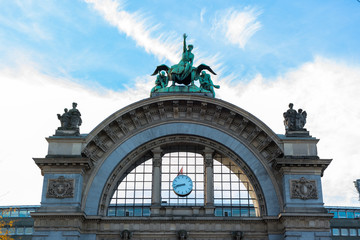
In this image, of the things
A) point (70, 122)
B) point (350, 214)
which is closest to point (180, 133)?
point (70, 122)

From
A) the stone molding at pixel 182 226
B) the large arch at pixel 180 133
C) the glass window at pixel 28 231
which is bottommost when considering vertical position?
the stone molding at pixel 182 226

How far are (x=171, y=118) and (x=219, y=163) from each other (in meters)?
4.96

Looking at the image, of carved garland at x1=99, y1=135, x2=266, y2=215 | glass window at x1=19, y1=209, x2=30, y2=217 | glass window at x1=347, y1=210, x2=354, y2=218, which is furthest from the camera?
glass window at x1=19, y1=209, x2=30, y2=217

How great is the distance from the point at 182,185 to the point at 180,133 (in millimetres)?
3914

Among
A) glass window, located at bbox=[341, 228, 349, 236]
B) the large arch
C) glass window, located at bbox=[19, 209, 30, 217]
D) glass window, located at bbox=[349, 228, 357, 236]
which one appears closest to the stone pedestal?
the large arch

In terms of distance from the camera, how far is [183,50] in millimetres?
43406

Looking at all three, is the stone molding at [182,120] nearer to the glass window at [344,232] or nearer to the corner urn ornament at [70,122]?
the corner urn ornament at [70,122]

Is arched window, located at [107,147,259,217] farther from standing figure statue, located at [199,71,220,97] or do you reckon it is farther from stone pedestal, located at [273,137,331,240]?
standing figure statue, located at [199,71,220,97]

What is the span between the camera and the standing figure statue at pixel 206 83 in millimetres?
41688

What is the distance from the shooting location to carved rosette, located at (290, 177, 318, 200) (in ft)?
118

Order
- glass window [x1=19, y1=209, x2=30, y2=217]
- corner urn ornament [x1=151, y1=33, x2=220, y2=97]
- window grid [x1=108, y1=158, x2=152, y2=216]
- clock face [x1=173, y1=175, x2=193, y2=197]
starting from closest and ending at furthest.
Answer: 1. window grid [x1=108, y1=158, x2=152, y2=216]
2. clock face [x1=173, y1=175, x2=193, y2=197]
3. corner urn ornament [x1=151, y1=33, x2=220, y2=97]
4. glass window [x1=19, y1=209, x2=30, y2=217]

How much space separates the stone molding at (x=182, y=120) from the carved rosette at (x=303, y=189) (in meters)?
2.58

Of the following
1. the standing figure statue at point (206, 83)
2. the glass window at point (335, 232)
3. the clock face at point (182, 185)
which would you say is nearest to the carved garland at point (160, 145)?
the clock face at point (182, 185)

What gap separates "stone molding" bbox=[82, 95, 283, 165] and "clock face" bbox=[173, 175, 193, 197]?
4406 millimetres
